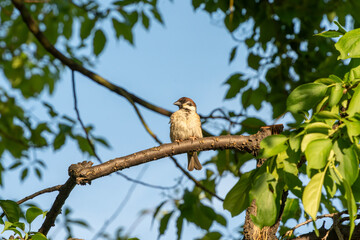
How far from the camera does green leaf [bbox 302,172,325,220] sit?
132 centimetres

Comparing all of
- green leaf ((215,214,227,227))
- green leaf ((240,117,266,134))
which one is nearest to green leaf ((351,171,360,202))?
green leaf ((240,117,266,134))

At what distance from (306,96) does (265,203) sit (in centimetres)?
39

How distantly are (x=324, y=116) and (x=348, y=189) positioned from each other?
242mm

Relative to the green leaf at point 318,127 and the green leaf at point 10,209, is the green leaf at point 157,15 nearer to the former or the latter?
the green leaf at point 10,209

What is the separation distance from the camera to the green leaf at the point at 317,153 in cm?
129

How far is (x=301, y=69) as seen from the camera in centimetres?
443

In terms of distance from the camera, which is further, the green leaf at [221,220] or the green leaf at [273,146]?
the green leaf at [221,220]

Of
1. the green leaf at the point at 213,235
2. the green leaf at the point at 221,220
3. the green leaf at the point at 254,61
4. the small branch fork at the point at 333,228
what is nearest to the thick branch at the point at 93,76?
the green leaf at the point at 254,61

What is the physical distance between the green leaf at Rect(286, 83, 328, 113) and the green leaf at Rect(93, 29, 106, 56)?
3.05 metres

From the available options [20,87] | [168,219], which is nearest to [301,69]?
[168,219]

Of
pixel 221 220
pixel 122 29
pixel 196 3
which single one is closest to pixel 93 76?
pixel 122 29

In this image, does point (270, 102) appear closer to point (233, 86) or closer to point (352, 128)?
point (233, 86)

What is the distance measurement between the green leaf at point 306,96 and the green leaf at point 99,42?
10.0ft

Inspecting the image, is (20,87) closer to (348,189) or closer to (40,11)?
(40,11)
